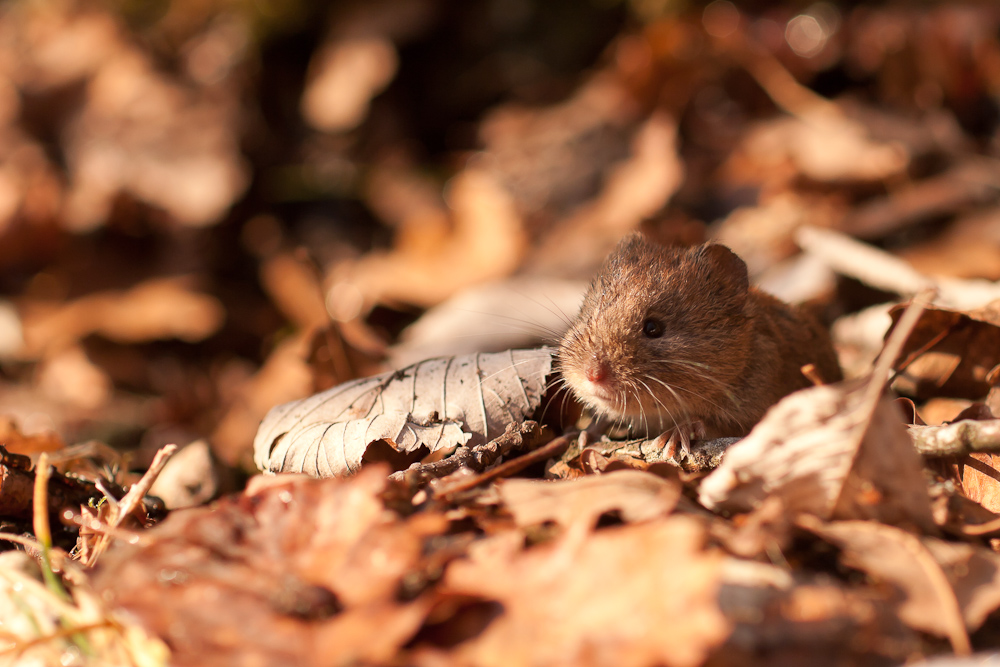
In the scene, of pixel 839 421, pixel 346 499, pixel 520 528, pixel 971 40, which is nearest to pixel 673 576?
pixel 520 528

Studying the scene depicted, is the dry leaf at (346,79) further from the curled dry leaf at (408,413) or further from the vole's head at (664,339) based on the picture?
the curled dry leaf at (408,413)

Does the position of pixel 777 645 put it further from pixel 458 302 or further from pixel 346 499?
pixel 458 302

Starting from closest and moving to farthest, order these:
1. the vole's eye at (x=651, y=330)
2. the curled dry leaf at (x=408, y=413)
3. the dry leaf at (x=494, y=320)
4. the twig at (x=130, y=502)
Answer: the twig at (x=130, y=502) → the curled dry leaf at (x=408, y=413) → the vole's eye at (x=651, y=330) → the dry leaf at (x=494, y=320)

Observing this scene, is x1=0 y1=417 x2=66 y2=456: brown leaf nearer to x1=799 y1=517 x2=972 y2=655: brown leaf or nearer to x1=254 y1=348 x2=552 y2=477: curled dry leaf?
x1=254 y1=348 x2=552 y2=477: curled dry leaf

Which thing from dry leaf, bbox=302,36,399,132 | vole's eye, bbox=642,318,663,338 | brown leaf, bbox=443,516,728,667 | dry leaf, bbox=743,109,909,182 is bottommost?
brown leaf, bbox=443,516,728,667

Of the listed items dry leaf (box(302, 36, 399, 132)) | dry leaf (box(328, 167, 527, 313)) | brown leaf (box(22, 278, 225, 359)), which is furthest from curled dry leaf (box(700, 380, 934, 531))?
dry leaf (box(302, 36, 399, 132))

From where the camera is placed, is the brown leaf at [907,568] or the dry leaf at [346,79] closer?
the brown leaf at [907,568]

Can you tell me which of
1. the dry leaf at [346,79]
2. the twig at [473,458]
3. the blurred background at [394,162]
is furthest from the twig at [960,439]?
the dry leaf at [346,79]
